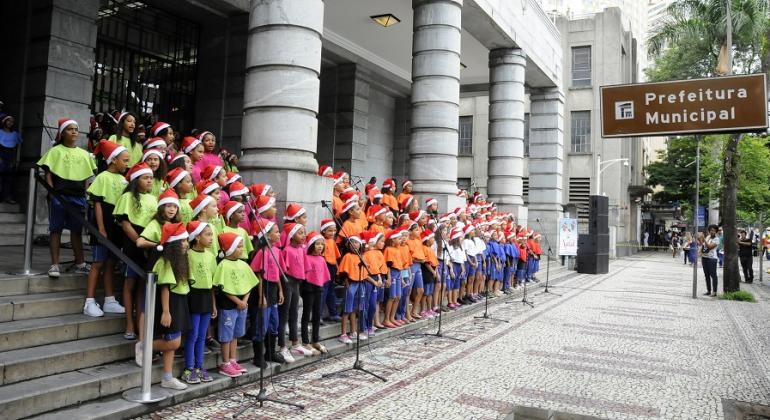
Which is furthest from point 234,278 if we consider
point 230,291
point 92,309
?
point 92,309

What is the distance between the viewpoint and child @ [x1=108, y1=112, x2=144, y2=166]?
25.1 ft

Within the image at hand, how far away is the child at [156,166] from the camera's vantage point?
21.8ft

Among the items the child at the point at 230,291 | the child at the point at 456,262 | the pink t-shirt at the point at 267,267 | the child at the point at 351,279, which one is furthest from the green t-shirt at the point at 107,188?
the child at the point at 456,262

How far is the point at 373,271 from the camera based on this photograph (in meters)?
8.33

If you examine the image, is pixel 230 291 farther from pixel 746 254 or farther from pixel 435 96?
pixel 746 254

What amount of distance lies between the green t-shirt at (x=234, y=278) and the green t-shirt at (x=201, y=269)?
12 centimetres

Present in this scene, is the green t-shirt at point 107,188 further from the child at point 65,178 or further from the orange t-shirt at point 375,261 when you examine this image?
the orange t-shirt at point 375,261

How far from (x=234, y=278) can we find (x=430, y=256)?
4.79 m

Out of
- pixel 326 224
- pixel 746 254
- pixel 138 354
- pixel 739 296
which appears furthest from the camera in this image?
pixel 746 254

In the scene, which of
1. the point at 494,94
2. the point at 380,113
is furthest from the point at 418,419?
the point at 380,113

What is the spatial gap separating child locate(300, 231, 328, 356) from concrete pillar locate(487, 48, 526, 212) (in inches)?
470

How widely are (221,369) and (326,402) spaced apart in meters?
1.32

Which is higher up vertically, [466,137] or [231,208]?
[466,137]

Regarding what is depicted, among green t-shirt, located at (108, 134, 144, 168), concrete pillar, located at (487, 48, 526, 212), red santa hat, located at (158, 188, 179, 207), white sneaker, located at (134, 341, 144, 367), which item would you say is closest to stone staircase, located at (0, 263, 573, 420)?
white sneaker, located at (134, 341, 144, 367)
